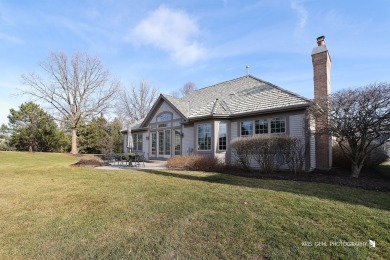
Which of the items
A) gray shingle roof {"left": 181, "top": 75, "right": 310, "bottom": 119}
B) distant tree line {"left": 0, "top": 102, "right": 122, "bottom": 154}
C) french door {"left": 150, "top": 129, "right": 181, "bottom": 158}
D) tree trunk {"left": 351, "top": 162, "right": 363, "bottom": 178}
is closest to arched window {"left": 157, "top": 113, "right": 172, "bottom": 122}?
french door {"left": 150, "top": 129, "right": 181, "bottom": 158}

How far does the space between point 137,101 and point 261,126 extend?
33364 millimetres

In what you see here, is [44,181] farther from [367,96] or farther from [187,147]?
[367,96]

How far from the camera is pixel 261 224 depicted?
12.1 feet

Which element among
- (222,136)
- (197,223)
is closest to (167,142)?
(222,136)

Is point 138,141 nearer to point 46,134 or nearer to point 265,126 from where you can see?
point 265,126

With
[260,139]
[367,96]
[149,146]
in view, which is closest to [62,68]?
[149,146]

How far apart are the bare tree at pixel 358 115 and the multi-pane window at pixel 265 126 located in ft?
9.33

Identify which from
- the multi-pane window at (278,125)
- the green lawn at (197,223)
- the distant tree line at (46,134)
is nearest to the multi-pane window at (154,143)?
the multi-pane window at (278,125)

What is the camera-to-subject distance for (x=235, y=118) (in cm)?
1351

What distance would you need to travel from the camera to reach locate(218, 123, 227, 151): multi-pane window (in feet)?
44.3

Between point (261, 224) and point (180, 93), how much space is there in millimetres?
45158

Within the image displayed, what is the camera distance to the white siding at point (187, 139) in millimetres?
15664

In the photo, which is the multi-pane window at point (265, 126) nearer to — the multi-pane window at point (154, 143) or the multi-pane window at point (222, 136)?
the multi-pane window at point (222, 136)

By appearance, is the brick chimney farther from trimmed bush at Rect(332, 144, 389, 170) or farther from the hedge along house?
trimmed bush at Rect(332, 144, 389, 170)
